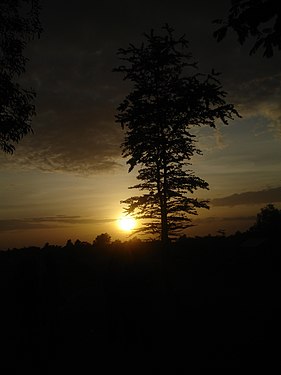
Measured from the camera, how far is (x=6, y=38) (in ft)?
44.8

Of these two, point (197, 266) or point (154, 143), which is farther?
point (197, 266)

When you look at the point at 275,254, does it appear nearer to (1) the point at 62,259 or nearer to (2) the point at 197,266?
(2) the point at 197,266

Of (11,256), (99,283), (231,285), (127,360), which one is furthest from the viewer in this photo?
(11,256)

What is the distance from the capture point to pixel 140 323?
46.8 feet

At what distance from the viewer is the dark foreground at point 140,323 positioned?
39.8 ft

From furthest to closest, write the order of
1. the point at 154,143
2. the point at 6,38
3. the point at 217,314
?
the point at 154,143, the point at 217,314, the point at 6,38

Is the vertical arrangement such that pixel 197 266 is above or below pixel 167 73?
below

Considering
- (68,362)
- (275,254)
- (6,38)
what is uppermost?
(6,38)

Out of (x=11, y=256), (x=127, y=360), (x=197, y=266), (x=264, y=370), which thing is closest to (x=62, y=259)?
(x=11, y=256)

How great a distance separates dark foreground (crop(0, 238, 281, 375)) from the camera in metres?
12.1

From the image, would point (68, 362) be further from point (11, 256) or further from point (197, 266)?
point (11, 256)

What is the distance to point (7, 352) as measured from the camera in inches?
554

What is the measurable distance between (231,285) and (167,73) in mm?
13339

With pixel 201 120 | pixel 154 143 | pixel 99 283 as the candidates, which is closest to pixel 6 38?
pixel 154 143
